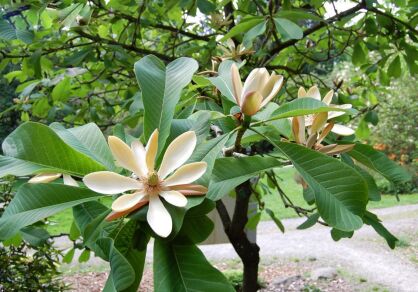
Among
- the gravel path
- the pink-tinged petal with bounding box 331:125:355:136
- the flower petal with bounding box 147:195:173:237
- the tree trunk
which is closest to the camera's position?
the flower petal with bounding box 147:195:173:237

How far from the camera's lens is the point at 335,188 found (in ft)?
1.83

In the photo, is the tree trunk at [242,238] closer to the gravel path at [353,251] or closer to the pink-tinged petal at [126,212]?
the pink-tinged petal at [126,212]

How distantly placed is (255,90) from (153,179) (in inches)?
6.9

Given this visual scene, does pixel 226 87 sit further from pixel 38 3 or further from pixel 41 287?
pixel 41 287

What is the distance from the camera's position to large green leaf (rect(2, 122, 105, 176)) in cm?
56

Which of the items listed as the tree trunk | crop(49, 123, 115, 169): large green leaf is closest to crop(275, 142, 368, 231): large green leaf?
crop(49, 123, 115, 169): large green leaf

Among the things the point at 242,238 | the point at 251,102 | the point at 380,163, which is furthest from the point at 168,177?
the point at 242,238

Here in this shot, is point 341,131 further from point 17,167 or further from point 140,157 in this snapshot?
point 17,167

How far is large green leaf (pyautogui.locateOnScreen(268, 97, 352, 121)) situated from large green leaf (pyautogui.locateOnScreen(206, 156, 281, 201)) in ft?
0.19

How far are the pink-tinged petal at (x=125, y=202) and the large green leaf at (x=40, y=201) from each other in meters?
0.06

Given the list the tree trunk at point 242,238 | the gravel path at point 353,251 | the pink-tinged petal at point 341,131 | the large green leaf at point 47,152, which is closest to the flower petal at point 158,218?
the large green leaf at point 47,152

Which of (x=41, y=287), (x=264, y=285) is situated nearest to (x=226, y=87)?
(x=41, y=287)

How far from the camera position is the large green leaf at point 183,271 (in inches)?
20.1

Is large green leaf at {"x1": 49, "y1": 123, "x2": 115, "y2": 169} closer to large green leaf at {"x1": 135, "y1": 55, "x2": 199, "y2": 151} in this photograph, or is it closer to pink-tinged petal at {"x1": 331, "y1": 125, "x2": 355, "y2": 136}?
large green leaf at {"x1": 135, "y1": 55, "x2": 199, "y2": 151}
